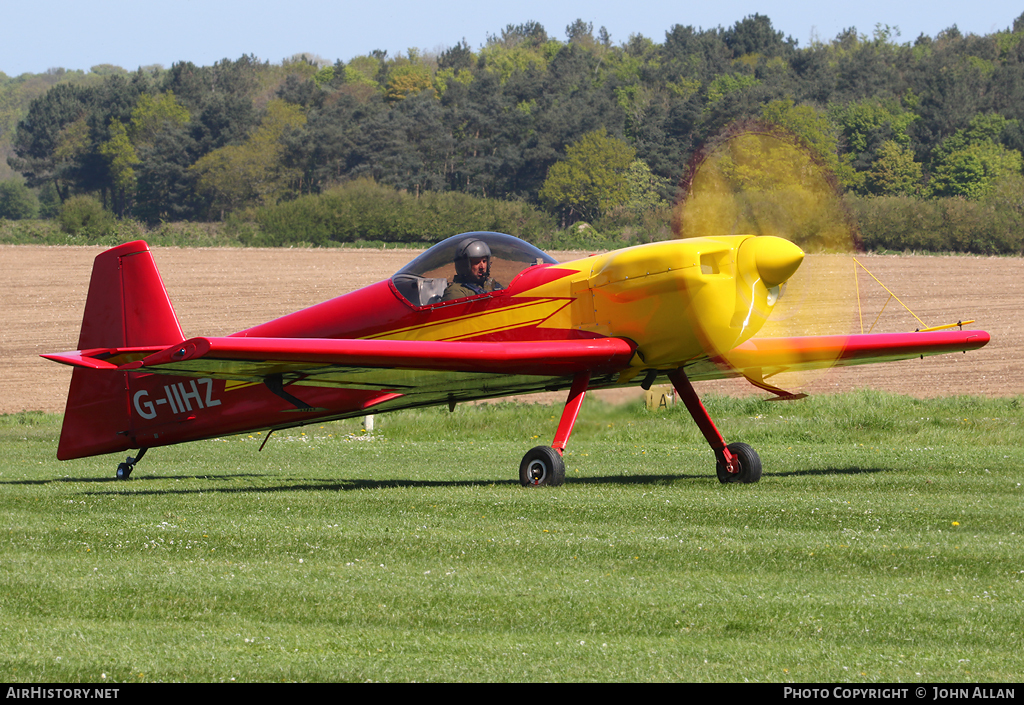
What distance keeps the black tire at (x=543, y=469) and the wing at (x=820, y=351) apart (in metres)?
2.01

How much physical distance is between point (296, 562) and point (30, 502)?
476 centimetres

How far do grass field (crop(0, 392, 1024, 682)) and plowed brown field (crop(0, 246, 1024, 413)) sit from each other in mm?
2682

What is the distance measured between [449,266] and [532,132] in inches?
3277

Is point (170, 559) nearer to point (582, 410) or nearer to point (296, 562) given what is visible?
point (296, 562)

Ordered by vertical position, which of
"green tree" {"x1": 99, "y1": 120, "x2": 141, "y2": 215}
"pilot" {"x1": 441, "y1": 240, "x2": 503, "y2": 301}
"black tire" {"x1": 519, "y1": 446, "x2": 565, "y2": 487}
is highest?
"green tree" {"x1": 99, "y1": 120, "x2": 141, "y2": 215}

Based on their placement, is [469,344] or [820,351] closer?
[469,344]

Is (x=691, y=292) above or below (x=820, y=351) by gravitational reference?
above

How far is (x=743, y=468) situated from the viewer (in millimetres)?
12180

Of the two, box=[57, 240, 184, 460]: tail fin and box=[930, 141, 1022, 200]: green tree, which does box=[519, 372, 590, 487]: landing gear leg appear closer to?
box=[57, 240, 184, 460]: tail fin

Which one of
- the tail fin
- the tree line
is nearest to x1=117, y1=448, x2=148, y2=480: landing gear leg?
the tail fin

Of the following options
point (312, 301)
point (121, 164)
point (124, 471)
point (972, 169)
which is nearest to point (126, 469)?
point (124, 471)

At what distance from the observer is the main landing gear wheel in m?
12.1

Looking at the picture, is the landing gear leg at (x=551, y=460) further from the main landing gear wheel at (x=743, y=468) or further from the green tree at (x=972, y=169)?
the green tree at (x=972, y=169)

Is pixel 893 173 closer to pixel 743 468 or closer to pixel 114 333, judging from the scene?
pixel 743 468
